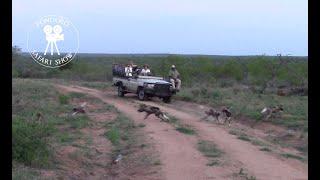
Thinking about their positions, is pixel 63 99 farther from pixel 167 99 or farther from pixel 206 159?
pixel 206 159

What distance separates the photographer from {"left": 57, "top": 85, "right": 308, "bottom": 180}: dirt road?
34.4 ft

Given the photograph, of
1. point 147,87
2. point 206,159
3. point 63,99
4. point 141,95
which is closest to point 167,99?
point 141,95

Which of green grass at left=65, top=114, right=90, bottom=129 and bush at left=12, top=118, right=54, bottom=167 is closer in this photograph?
bush at left=12, top=118, right=54, bottom=167


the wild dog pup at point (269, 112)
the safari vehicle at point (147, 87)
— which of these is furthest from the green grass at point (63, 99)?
the wild dog pup at point (269, 112)

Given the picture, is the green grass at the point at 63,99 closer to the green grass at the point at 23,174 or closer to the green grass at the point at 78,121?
the green grass at the point at 78,121

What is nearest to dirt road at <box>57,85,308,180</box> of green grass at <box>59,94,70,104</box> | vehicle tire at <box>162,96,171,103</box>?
green grass at <box>59,94,70,104</box>

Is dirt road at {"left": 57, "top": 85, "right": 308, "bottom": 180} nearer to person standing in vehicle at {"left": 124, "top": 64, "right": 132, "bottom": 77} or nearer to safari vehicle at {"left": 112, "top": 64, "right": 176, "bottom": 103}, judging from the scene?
safari vehicle at {"left": 112, "top": 64, "right": 176, "bottom": 103}

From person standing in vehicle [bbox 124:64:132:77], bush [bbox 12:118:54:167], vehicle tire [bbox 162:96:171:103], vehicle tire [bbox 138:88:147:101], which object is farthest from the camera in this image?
person standing in vehicle [bbox 124:64:132:77]

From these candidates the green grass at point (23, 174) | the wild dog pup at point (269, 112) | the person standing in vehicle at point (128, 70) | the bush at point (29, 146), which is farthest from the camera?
the person standing in vehicle at point (128, 70)

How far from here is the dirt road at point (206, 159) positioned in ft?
34.4
